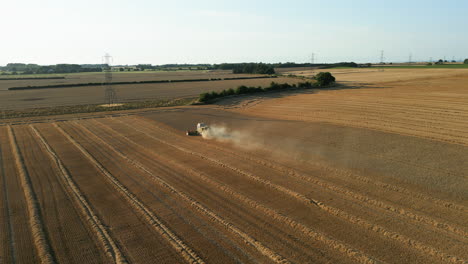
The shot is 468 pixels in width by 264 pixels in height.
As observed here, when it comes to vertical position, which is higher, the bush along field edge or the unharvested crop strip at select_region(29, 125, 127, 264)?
the bush along field edge

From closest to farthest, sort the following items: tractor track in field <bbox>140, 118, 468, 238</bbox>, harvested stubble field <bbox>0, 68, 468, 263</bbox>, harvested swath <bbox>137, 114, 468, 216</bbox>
→ harvested stubble field <bbox>0, 68, 468, 263</bbox> → tractor track in field <bbox>140, 118, 468, 238</bbox> → harvested swath <bbox>137, 114, 468, 216</bbox>

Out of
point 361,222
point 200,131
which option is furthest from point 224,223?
point 200,131

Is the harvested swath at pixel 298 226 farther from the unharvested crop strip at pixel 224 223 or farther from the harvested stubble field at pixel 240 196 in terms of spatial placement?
the unharvested crop strip at pixel 224 223

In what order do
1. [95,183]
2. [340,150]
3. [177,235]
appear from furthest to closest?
[340,150] → [95,183] → [177,235]

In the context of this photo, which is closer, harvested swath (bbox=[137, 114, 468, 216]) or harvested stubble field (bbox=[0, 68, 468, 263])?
harvested stubble field (bbox=[0, 68, 468, 263])

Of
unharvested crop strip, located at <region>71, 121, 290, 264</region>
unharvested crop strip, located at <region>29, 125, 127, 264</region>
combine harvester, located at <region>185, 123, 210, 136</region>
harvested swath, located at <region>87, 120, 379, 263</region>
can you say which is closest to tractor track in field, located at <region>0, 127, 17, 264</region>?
unharvested crop strip, located at <region>29, 125, 127, 264</region>

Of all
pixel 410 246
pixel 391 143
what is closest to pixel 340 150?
pixel 391 143

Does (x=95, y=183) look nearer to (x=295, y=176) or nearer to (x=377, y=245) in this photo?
(x=295, y=176)

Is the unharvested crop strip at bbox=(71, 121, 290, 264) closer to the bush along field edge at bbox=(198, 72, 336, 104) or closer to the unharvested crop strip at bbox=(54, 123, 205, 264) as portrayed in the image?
the unharvested crop strip at bbox=(54, 123, 205, 264)
